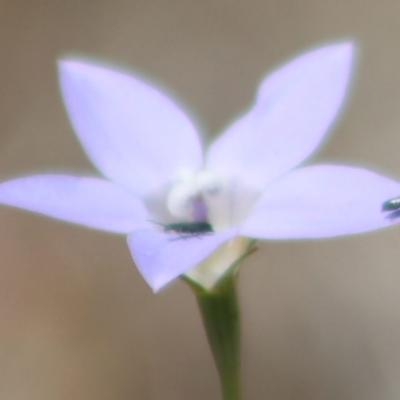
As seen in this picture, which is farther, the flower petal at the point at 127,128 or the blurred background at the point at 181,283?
the blurred background at the point at 181,283

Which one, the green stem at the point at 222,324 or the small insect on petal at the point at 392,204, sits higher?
the small insect on petal at the point at 392,204

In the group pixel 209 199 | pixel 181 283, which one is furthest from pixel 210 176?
pixel 181 283

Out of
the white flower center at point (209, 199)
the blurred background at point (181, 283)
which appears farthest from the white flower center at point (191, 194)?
the blurred background at point (181, 283)

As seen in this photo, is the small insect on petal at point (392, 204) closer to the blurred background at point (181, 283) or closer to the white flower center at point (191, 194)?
the white flower center at point (191, 194)

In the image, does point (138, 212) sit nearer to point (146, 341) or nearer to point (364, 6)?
point (146, 341)

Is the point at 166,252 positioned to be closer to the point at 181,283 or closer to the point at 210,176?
the point at 210,176

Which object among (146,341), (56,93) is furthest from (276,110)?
(56,93)
